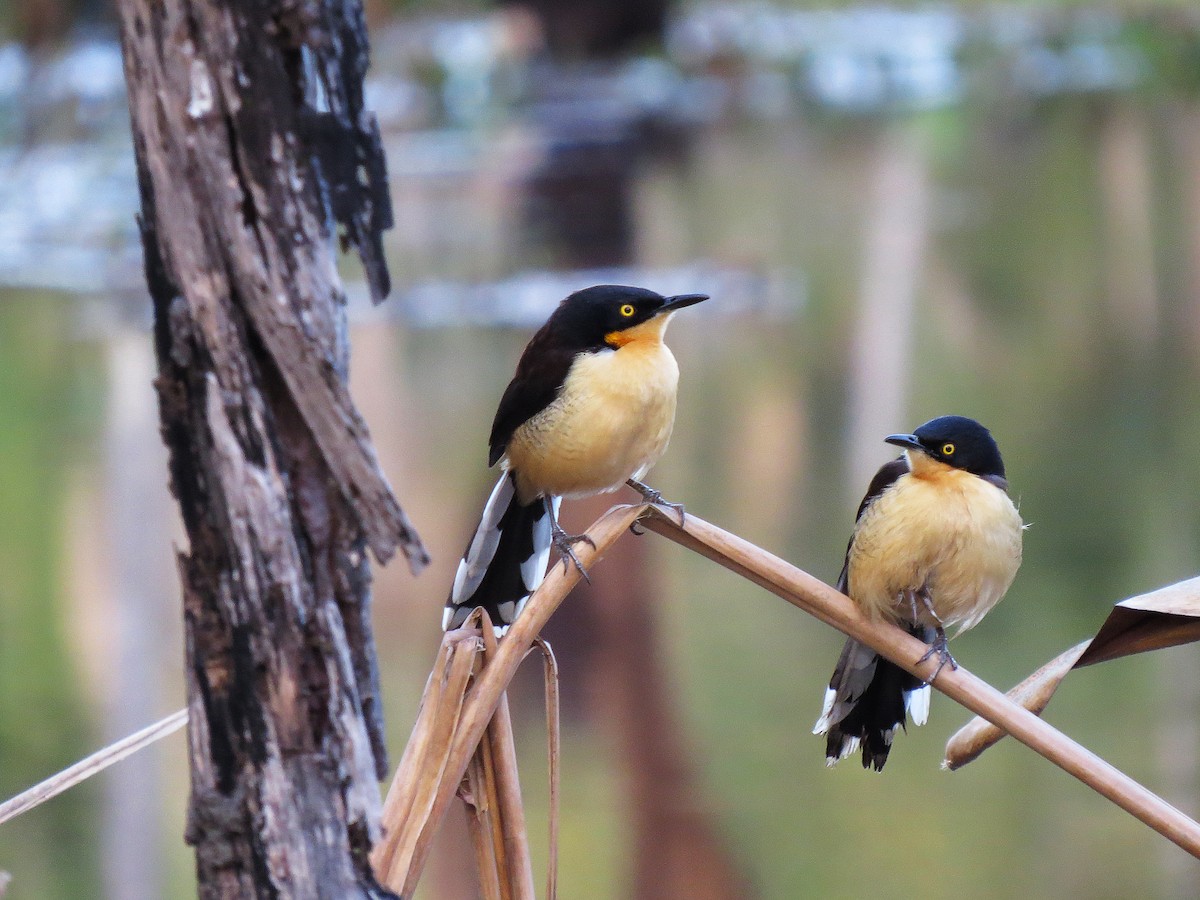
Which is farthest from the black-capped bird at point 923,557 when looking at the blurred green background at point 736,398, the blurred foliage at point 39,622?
the blurred foliage at point 39,622

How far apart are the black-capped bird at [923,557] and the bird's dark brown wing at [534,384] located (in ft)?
1.34

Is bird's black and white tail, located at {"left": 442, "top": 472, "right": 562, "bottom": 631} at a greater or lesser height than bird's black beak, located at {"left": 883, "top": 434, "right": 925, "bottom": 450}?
lesser

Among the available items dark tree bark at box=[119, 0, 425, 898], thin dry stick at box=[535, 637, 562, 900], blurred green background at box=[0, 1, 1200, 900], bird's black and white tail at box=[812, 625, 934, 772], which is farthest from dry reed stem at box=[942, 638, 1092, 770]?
blurred green background at box=[0, 1, 1200, 900]

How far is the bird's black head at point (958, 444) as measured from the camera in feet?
4.79

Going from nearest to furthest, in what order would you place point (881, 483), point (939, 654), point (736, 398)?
1. point (939, 654)
2. point (881, 483)
3. point (736, 398)

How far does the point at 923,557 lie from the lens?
1426 millimetres

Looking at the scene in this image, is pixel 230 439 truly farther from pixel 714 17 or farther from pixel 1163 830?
pixel 714 17

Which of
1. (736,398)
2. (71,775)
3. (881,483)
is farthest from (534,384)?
(736,398)

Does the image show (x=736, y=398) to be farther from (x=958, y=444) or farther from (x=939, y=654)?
(x=939, y=654)

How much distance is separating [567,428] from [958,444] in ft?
1.44

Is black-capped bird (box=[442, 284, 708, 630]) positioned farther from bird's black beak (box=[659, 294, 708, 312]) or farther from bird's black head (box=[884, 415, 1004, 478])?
bird's black head (box=[884, 415, 1004, 478])

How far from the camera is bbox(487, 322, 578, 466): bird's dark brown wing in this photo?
5.65 feet

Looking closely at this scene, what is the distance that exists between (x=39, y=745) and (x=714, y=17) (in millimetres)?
12261

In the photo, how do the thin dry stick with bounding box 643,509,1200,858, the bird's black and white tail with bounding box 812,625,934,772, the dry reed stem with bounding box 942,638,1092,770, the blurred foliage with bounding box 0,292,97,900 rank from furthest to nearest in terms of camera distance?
the blurred foliage with bounding box 0,292,97,900 < the bird's black and white tail with bounding box 812,625,934,772 < the dry reed stem with bounding box 942,638,1092,770 < the thin dry stick with bounding box 643,509,1200,858
